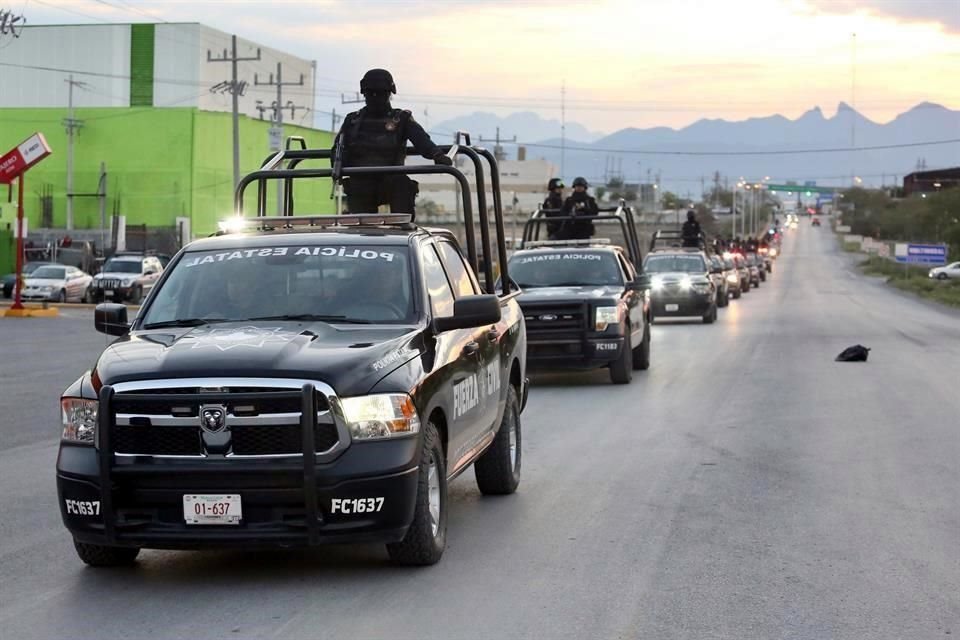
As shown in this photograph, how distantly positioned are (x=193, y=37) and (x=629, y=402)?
267ft

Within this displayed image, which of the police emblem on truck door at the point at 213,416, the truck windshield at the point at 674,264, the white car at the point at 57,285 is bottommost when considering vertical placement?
the white car at the point at 57,285

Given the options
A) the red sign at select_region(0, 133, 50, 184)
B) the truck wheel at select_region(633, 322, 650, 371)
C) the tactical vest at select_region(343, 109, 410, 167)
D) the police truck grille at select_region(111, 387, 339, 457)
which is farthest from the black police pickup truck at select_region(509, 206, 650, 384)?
the red sign at select_region(0, 133, 50, 184)

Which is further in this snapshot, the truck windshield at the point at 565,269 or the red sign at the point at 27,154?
the red sign at the point at 27,154

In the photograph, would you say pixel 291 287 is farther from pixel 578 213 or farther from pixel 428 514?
pixel 578 213

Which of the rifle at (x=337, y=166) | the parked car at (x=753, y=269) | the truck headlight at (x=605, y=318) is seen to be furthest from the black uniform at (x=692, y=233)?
the rifle at (x=337, y=166)

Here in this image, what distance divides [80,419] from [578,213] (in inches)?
663

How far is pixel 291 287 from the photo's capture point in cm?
810

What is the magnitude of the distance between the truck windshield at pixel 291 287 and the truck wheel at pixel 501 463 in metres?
1.85

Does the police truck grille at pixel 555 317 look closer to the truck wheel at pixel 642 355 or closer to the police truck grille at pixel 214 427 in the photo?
the truck wheel at pixel 642 355

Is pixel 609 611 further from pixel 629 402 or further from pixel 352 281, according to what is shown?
pixel 629 402

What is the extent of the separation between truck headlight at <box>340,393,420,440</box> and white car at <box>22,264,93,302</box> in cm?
4238

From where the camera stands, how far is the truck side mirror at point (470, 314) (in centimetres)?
789

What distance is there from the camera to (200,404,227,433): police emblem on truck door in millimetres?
6641

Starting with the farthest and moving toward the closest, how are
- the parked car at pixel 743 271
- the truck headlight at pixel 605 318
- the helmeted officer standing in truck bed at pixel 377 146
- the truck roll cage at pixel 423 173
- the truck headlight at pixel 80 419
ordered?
the parked car at pixel 743 271, the truck headlight at pixel 605 318, the helmeted officer standing in truck bed at pixel 377 146, the truck roll cage at pixel 423 173, the truck headlight at pixel 80 419
